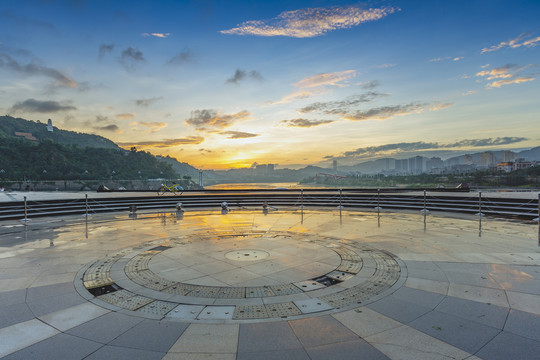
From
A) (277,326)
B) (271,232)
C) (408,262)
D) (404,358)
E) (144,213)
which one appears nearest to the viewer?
(404,358)

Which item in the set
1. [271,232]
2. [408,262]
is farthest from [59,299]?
[408,262]

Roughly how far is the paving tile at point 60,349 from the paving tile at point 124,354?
5.6 inches

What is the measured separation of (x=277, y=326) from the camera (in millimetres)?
4062

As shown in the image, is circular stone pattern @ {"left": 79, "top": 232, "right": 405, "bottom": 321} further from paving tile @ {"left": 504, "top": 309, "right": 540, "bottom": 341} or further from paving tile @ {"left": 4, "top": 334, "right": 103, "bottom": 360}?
paving tile @ {"left": 504, "top": 309, "right": 540, "bottom": 341}

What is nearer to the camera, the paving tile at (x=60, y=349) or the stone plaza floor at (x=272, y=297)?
the paving tile at (x=60, y=349)

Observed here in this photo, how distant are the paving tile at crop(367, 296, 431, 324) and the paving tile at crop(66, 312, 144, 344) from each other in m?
4.21

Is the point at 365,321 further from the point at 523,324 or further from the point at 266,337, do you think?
the point at 523,324

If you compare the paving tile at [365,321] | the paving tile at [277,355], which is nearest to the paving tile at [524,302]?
the paving tile at [365,321]

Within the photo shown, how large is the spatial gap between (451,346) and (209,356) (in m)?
3.32

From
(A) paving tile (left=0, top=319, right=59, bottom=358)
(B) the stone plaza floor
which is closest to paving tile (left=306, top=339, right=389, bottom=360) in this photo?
(B) the stone plaza floor

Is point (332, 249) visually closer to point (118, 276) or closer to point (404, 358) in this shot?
point (404, 358)

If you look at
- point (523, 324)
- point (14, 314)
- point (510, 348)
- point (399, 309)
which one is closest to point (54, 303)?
point (14, 314)

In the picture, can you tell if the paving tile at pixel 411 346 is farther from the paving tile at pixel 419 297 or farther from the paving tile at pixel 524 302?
the paving tile at pixel 524 302

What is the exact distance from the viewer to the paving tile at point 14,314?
4188 mm
